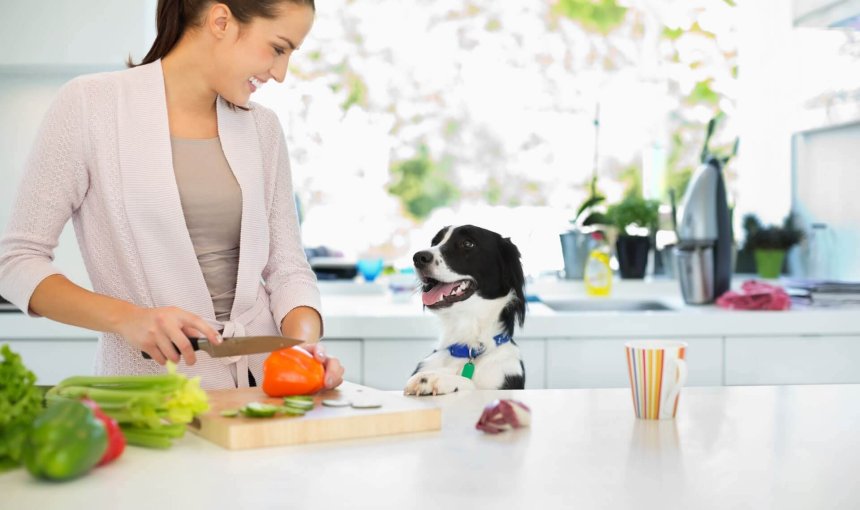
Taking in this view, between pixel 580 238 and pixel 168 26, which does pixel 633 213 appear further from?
pixel 168 26

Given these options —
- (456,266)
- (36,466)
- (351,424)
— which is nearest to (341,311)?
(456,266)

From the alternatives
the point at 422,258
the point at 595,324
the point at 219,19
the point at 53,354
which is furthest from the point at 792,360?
the point at 53,354

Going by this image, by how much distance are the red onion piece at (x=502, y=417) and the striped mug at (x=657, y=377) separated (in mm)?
180

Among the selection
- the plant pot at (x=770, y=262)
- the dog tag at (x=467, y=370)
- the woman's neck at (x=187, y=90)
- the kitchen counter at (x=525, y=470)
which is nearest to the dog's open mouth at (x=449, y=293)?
the dog tag at (x=467, y=370)

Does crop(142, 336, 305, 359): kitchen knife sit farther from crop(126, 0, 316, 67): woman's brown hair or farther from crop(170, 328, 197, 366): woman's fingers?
crop(126, 0, 316, 67): woman's brown hair

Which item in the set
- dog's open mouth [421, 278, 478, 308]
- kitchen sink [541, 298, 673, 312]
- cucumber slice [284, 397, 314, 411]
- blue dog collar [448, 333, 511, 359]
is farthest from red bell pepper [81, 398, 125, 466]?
kitchen sink [541, 298, 673, 312]

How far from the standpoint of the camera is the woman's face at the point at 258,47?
60.4 inches

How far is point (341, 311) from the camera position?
2.80 metres

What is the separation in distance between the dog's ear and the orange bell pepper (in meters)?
0.99

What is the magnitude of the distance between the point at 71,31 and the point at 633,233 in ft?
7.44

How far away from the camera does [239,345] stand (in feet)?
4.10

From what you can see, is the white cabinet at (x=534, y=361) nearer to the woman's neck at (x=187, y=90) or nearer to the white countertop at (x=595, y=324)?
the white countertop at (x=595, y=324)

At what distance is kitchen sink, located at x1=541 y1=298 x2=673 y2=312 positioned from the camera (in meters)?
3.29

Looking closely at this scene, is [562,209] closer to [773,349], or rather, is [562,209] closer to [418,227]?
[418,227]
